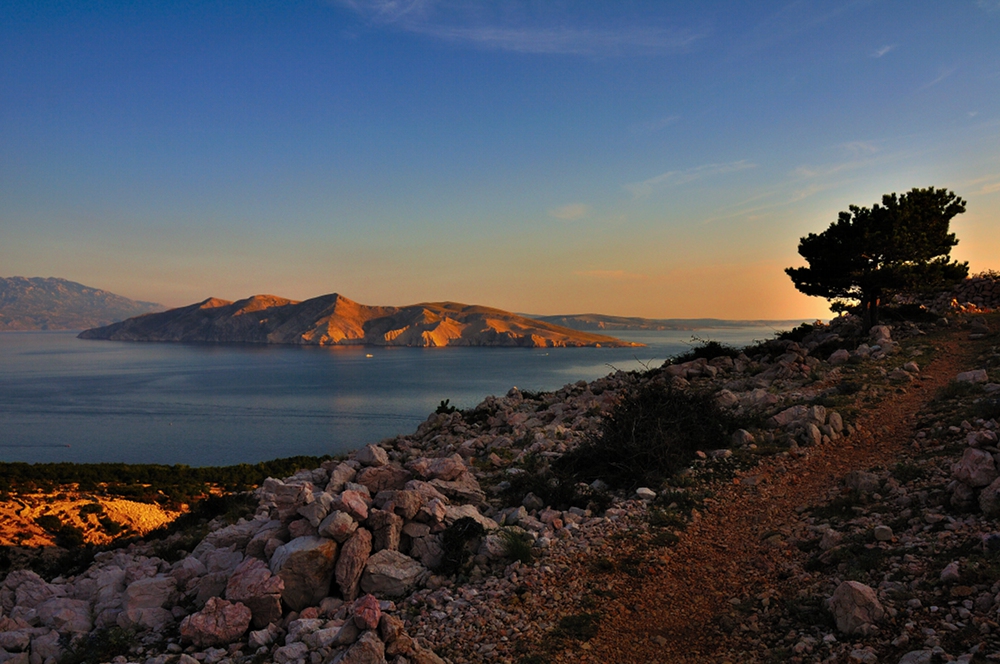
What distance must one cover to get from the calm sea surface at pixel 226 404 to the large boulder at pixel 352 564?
50.6 feet

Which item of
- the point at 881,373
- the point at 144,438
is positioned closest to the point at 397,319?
the point at 144,438

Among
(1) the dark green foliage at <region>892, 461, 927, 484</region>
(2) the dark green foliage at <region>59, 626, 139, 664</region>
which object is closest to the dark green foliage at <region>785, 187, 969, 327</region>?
(1) the dark green foliage at <region>892, 461, 927, 484</region>

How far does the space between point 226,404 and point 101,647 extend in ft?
191

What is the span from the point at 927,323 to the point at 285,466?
27765 millimetres

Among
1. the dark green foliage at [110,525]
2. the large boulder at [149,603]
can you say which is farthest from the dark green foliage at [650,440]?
the dark green foliage at [110,525]

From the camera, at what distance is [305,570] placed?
5.61 metres

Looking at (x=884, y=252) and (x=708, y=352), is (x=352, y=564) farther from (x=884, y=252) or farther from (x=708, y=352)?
(x=884, y=252)

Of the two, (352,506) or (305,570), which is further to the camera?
(352,506)

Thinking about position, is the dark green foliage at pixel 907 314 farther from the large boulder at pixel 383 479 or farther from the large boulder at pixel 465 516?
the large boulder at pixel 383 479

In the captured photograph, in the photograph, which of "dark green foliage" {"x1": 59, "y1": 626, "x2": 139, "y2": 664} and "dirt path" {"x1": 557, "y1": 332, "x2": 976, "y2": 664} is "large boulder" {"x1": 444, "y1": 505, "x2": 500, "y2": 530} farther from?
"dark green foliage" {"x1": 59, "y1": 626, "x2": 139, "y2": 664}

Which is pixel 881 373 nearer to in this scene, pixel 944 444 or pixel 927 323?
pixel 944 444

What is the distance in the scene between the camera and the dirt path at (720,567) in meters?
4.63

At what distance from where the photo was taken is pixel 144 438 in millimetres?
42750

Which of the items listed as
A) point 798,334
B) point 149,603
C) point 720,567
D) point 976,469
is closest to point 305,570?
point 149,603
